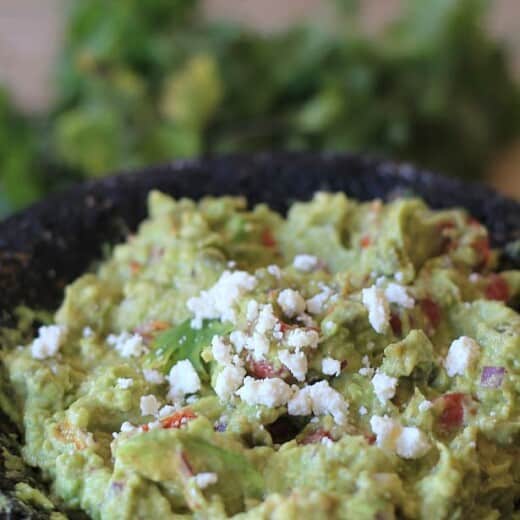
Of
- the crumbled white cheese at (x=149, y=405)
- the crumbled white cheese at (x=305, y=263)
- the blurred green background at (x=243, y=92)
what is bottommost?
the crumbled white cheese at (x=149, y=405)

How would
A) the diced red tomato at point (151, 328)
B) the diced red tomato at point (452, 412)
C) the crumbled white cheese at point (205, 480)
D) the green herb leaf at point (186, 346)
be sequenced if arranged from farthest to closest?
the diced red tomato at point (151, 328), the green herb leaf at point (186, 346), the diced red tomato at point (452, 412), the crumbled white cheese at point (205, 480)

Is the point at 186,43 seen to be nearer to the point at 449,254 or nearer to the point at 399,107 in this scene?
the point at 399,107

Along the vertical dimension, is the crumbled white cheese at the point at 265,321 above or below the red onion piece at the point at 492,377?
above

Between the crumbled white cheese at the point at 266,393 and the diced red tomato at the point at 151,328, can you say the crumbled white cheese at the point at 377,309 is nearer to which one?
the crumbled white cheese at the point at 266,393

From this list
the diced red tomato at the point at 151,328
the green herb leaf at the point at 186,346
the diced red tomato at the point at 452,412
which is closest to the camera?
the diced red tomato at the point at 452,412

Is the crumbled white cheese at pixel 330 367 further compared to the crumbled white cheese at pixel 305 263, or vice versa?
the crumbled white cheese at pixel 305 263

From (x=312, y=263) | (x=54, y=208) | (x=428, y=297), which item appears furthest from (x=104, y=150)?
(x=428, y=297)

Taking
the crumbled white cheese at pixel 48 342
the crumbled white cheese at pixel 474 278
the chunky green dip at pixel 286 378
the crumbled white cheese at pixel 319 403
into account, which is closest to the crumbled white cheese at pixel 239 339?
the chunky green dip at pixel 286 378

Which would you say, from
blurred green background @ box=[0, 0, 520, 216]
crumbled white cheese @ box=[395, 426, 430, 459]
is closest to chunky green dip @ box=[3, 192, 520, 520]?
crumbled white cheese @ box=[395, 426, 430, 459]
